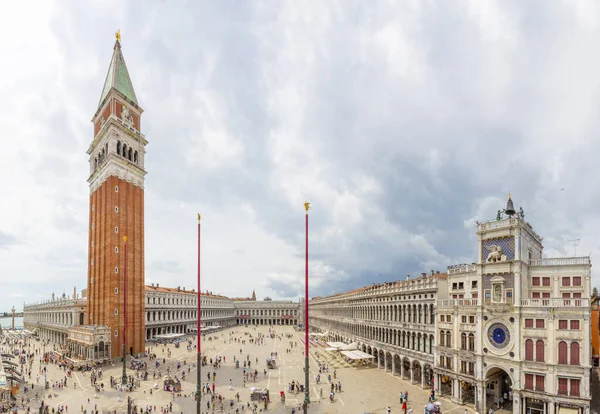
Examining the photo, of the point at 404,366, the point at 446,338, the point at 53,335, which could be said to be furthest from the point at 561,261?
the point at 53,335

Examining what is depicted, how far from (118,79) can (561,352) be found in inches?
3358

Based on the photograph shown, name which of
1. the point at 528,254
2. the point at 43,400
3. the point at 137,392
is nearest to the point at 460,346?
the point at 528,254

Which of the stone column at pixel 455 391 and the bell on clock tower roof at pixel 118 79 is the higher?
the bell on clock tower roof at pixel 118 79

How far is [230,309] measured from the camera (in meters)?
165

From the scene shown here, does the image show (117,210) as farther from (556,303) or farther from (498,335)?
(556,303)

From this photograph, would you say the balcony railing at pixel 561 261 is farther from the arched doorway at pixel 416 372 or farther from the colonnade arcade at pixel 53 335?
the colonnade arcade at pixel 53 335

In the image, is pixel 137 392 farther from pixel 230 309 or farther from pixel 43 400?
pixel 230 309

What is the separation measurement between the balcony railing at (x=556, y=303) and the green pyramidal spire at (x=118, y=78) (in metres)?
78.3

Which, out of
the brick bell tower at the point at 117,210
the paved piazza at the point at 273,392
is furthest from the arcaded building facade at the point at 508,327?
the brick bell tower at the point at 117,210

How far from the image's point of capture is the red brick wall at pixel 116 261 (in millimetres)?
67125

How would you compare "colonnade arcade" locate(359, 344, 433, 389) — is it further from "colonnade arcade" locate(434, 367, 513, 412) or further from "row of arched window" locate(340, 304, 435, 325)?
"row of arched window" locate(340, 304, 435, 325)

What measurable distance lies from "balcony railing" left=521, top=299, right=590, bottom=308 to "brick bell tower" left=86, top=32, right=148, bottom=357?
6382 centimetres

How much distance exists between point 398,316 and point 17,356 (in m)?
71.8

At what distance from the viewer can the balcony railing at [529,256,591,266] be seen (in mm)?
34781
